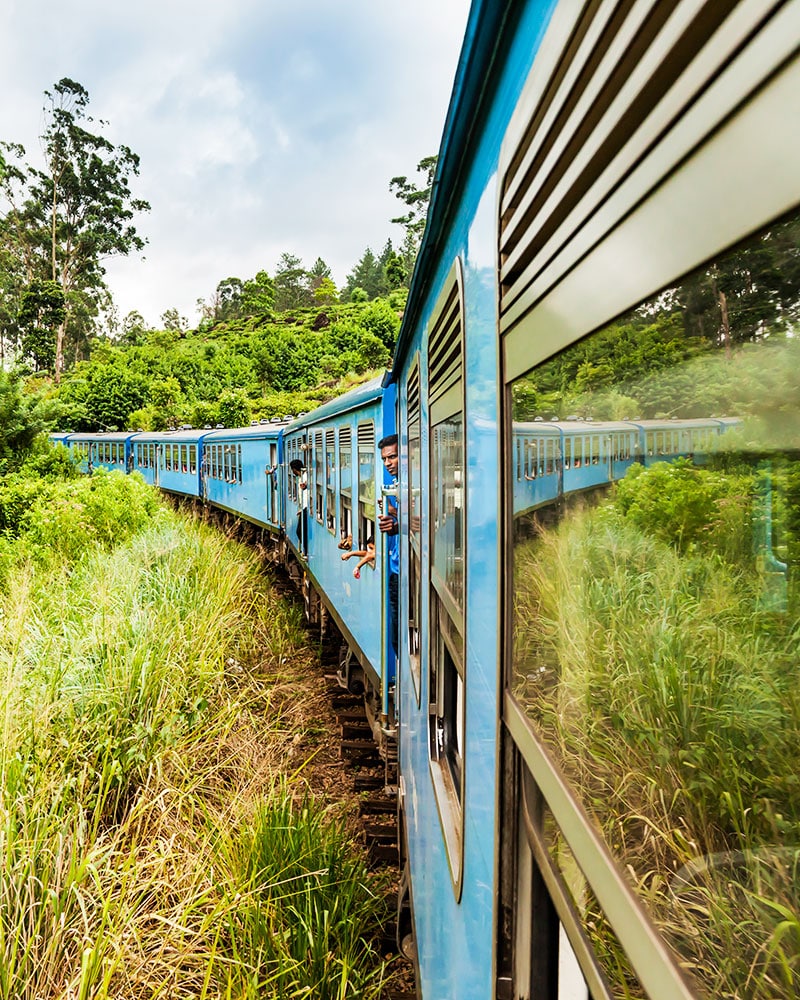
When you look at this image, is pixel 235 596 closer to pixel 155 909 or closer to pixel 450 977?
pixel 155 909

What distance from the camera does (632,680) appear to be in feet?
2.22

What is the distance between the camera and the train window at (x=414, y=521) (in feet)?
10.1

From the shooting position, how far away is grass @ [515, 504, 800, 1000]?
0.49 m

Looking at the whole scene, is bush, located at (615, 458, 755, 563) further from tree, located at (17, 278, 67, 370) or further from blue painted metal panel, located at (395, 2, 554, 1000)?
tree, located at (17, 278, 67, 370)

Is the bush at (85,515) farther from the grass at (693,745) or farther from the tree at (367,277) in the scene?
the tree at (367,277)

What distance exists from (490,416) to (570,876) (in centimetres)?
71

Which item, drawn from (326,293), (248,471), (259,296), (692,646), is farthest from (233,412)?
(326,293)

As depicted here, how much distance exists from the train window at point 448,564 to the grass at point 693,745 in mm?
926

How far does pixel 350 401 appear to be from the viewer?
6266mm

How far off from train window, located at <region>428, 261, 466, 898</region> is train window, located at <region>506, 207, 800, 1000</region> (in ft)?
3.06

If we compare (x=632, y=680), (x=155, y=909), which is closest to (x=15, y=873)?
(x=155, y=909)

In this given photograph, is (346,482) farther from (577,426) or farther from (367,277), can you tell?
(367,277)

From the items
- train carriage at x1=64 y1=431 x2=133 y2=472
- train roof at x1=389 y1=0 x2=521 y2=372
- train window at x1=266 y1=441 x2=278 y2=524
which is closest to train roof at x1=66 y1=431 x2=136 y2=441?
train carriage at x1=64 y1=431 x2=133 y2=472

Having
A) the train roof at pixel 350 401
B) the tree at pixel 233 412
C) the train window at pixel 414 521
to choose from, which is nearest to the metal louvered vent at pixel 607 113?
the train window at pixel 414 521
